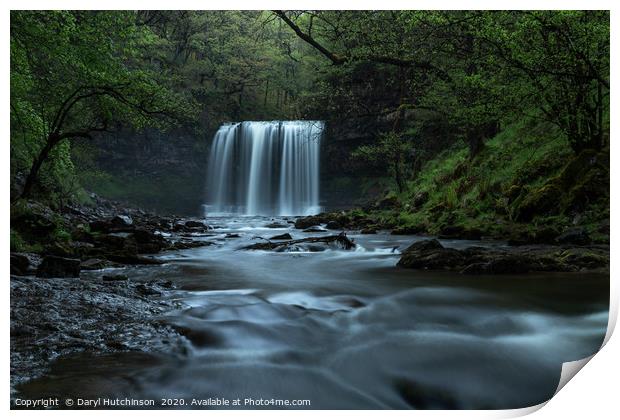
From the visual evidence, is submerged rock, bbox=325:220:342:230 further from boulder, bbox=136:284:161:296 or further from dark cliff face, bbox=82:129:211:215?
boulder, bbox=136:284:161:296

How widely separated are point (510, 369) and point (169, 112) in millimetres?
5016

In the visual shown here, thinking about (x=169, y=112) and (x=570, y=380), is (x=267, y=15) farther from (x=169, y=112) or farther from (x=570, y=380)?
(x=570, y=380)

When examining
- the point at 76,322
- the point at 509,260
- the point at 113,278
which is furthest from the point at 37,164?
the point at 509,260

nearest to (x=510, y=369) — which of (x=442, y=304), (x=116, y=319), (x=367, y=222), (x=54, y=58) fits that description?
(x=442, y=304)

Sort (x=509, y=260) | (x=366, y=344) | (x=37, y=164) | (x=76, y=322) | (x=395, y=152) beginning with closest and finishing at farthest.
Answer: (x=366, y=344), (x=76, y=322), (x=37, y=164), (x=509, y=260), (x=395, y=152)

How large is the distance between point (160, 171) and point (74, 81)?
9.41m

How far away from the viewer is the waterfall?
385 inches

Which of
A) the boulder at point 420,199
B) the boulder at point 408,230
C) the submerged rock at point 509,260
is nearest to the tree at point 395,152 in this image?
the boulder at point 420,199

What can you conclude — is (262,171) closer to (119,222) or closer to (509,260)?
(119,222)

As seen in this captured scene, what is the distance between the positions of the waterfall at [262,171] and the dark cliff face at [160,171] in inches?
20.5

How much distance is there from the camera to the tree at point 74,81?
3449mm

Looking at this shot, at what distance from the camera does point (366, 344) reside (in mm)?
2701

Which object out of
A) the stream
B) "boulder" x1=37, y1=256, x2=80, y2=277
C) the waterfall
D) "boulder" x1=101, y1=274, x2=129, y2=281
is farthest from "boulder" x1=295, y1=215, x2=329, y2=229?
"boulder" x1=37, y1=256, x2=80, y2=277

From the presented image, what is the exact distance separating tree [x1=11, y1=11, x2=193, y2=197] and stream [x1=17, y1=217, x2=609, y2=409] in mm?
1997
